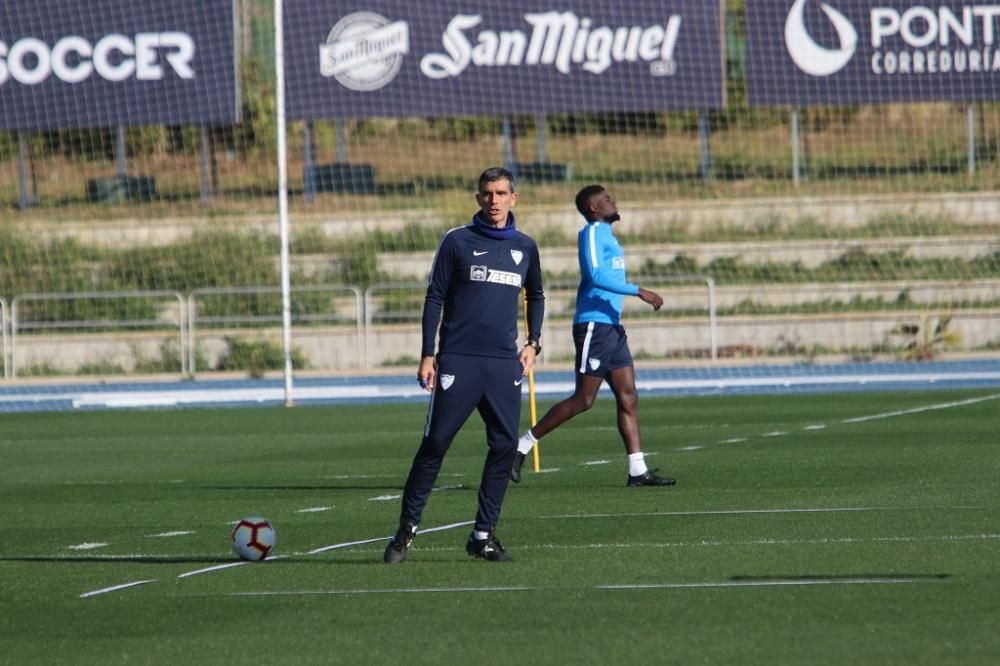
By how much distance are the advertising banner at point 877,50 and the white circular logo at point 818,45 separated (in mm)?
17

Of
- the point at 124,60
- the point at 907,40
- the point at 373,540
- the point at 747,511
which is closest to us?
the point at 373,540

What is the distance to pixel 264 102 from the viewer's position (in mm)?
32656

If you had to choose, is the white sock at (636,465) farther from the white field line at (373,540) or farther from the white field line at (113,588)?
the white field line at (113,588)

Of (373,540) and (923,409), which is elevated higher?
(373,540)

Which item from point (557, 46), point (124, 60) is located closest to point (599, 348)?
point (557, 46)

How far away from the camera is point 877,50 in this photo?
92.8ft

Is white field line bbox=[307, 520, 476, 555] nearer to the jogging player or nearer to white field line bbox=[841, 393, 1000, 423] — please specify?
the jogging player

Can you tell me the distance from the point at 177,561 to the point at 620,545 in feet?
7.87

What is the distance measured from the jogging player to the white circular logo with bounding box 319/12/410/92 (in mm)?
17096

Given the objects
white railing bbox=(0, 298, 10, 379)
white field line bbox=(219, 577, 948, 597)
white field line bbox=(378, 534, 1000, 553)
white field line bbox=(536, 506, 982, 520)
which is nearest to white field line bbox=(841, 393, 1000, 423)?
white field line bbox=(536, 506, 982, 520)

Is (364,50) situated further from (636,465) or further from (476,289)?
(476,289)

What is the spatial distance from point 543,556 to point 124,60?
69.4 ft

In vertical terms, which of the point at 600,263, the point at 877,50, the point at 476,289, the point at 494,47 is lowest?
the point at 600,263

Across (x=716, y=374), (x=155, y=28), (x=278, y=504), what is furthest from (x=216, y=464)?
(x=155, y=28)
